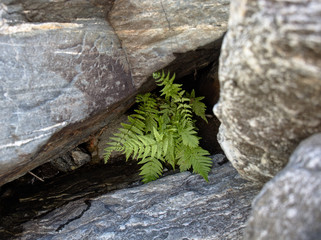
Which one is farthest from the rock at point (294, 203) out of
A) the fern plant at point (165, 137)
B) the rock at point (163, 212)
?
the fern plant at point (165, 137)

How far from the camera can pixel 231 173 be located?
378 centimetres

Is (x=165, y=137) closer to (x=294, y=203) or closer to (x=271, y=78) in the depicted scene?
(x=271, y=78)

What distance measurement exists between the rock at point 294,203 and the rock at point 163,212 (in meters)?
1.22

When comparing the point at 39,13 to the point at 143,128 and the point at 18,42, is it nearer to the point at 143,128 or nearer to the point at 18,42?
the point at 18,42

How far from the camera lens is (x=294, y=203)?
1.83 meters

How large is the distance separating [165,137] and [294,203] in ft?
7.80

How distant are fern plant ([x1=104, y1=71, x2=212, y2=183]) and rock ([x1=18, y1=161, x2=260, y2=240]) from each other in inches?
7.4

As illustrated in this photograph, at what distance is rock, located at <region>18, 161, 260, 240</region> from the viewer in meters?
3.28

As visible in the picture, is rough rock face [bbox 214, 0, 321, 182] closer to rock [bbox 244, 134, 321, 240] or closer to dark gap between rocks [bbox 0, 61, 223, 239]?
rock [bbox 244, 134, 321, 240]

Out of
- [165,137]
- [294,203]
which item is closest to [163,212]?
[165,137]

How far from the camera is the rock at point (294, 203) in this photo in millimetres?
1724

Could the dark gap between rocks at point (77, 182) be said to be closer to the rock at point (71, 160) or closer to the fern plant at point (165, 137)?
the rock at point (71, 160)

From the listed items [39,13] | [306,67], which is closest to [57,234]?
[39,13]

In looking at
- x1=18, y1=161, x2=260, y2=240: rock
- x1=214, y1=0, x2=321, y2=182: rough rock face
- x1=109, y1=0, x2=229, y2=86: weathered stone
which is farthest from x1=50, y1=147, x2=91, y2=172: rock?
x1=214, y1=0, x2=321, y2=182: rough rock face
